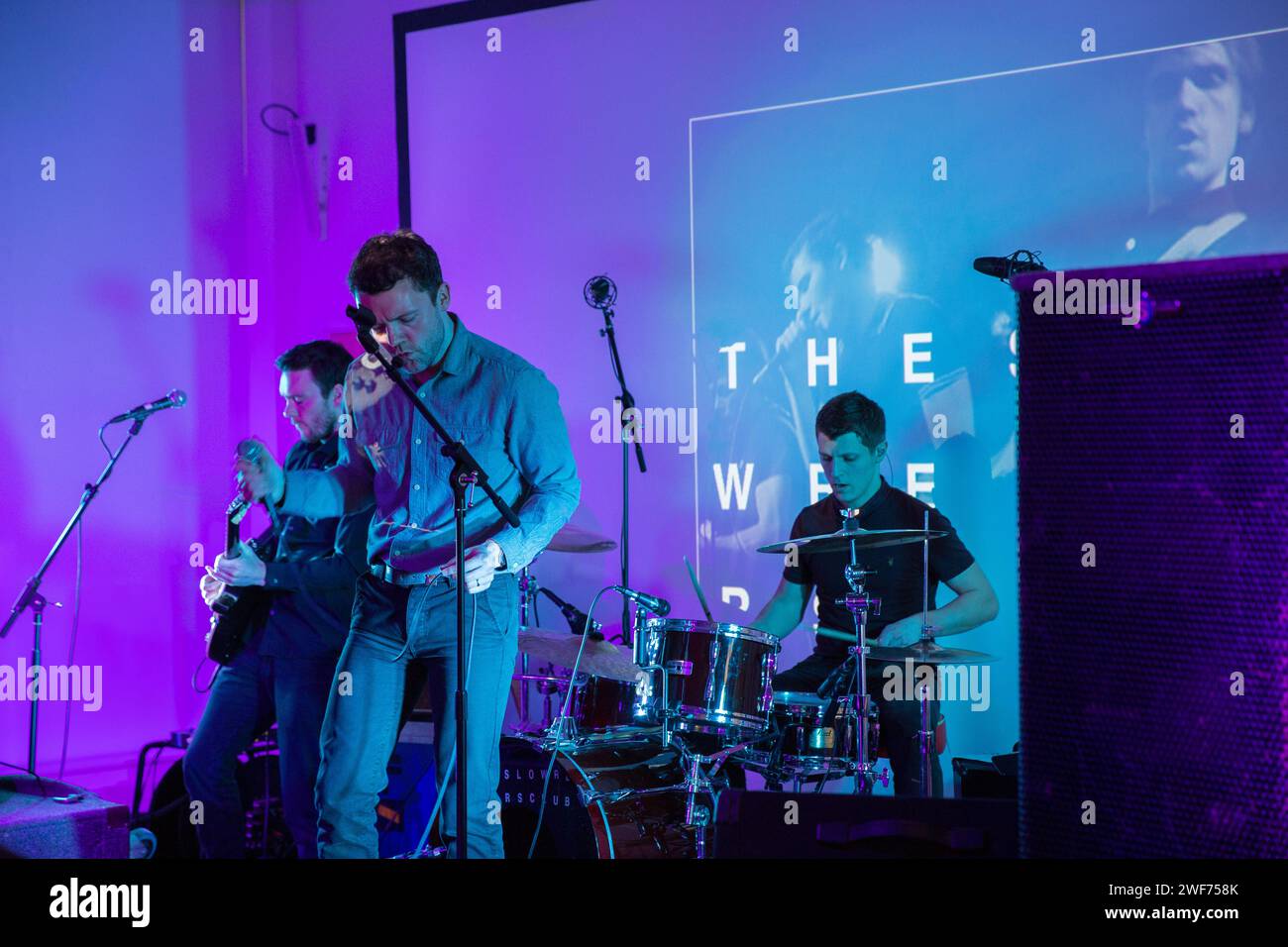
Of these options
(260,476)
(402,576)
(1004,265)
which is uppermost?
(1004,265)

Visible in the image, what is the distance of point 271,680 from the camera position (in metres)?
4.26

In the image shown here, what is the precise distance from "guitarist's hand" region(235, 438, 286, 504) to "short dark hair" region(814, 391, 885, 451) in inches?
85.2

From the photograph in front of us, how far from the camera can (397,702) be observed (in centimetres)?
329

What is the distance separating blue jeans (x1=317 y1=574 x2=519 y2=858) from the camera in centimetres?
317

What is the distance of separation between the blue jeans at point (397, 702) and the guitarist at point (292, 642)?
777 mm

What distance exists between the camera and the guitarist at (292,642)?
4035mm

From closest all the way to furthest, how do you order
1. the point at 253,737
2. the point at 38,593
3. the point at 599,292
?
the point at 253,737, the point at 38,593, the point at 599,292

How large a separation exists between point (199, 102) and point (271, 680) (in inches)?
119

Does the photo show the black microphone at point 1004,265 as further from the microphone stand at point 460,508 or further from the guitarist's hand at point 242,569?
the guitarist's hand at point 242,569

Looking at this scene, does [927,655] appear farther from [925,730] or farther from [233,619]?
[233,619]

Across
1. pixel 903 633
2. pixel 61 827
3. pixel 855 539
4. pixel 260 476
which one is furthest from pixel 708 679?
pixel 61 827

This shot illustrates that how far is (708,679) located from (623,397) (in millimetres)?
1657

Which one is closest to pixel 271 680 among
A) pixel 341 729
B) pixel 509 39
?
pixel 341 729

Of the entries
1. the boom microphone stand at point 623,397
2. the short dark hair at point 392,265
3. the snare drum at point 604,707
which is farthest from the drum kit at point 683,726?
the short dark hair at point 392,265
